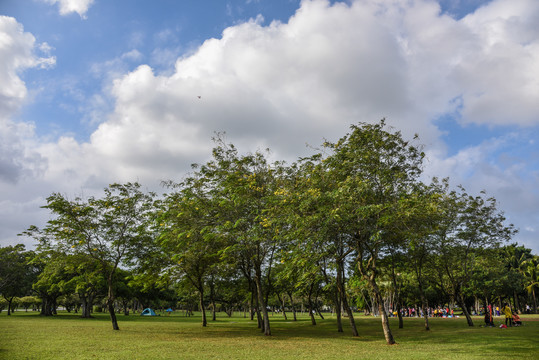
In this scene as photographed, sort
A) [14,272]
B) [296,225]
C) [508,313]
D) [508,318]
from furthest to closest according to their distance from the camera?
[14,272]
[508,318]
[508,313]
[296,225]

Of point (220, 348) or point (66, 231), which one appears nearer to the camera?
point (220, 348)

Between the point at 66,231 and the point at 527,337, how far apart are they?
103 ft

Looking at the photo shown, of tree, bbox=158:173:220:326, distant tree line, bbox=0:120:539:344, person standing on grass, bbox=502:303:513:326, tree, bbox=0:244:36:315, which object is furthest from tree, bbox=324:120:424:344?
tree, bbox=0:244:36:315

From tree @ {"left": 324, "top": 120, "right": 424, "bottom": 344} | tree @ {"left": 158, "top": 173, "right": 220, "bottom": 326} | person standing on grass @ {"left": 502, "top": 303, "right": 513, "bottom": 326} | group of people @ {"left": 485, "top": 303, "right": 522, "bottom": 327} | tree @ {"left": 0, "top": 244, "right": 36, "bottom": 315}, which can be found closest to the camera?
tree @ {"left": 324, "top": 120, "right": 424, "bottom": 344}

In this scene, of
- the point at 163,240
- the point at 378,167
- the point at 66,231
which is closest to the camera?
the point at 378,167

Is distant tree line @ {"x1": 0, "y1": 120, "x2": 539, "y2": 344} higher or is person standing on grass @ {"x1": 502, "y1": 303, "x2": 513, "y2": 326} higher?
distant tree line @ {"x1": 0, "y1": 120, "x2": 539, "y2": 344}

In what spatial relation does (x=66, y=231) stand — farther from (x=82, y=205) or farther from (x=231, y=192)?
(x=231, y=192)

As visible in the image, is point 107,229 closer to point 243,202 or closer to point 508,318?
point 243,202

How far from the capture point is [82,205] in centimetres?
2775

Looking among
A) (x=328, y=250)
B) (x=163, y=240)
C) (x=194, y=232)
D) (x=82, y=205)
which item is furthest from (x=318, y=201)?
(x=82, y=205)

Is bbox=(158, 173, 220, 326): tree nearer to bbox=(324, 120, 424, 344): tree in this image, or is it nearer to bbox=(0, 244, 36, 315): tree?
bbox=(324, 120, 424, 344): tree

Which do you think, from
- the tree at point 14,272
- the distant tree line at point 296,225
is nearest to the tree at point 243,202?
the distant tree line at point 296,225

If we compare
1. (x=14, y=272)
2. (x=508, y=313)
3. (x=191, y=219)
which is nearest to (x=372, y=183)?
(x=191, y=219)

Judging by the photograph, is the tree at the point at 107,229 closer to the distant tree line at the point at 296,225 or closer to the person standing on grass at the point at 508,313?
the distant tree line at the point at 296,225
